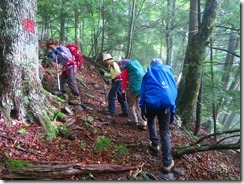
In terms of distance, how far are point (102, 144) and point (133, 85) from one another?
2.16m

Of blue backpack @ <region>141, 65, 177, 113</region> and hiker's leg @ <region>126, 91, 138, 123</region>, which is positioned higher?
blue backpack @ <region>141, 65, 177, 113</region>

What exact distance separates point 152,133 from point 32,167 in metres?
2.82

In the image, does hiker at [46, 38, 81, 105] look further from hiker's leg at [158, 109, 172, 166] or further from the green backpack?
hiker's leg at [158, 109, 172, 166]

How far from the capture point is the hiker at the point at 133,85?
704 centimetres

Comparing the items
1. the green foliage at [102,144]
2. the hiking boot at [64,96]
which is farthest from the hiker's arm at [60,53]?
the green foliage at [102,144]

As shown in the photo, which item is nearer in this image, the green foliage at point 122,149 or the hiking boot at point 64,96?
the green foliage at point 122,149

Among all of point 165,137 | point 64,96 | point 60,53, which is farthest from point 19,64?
point 165,137

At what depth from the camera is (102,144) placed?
561cm

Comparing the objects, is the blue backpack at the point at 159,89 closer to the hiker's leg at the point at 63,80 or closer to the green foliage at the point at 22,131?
the green foliage at the point at 22,131

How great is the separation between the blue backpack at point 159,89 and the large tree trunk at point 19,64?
232cm

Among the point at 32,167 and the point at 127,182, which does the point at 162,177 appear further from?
the point at 32,167

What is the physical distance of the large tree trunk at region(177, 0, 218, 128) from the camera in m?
7.74

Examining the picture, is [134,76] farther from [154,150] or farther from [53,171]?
[53,171]

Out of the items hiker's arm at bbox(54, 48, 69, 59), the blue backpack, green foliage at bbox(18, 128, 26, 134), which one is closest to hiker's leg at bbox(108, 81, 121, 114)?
hiker's arm at bbox(54, 48, 69, 59)
